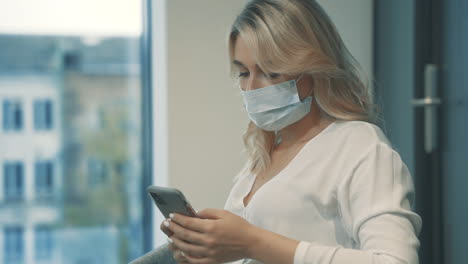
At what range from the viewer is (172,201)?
1168mm

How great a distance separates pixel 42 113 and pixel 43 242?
62cm

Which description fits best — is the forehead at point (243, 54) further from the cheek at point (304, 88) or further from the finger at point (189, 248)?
the finger at point (189, 248)

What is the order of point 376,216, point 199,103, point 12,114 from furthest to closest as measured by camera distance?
point 12,114 → point 199,103 → point 376,216

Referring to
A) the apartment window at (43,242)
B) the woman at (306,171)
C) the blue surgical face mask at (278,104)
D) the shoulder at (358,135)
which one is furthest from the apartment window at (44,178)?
the shoulder at (358,135)

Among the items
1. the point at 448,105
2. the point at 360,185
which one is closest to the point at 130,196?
the point at 448,105

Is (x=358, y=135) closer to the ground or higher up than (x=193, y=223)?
higher up

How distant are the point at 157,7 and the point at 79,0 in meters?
0.43

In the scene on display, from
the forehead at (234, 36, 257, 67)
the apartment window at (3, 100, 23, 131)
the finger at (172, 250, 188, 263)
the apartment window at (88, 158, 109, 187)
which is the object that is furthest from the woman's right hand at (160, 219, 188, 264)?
the apartment window at (3, 100, 23, 131)

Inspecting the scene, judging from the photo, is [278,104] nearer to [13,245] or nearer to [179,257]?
[179,257]

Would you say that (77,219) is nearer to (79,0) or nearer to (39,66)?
(39,66)

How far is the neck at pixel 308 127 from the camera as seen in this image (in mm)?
1324

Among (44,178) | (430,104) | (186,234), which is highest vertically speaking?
(430,104)

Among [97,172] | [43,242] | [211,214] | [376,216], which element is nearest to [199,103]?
[97,172]

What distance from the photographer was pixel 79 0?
105 inches
